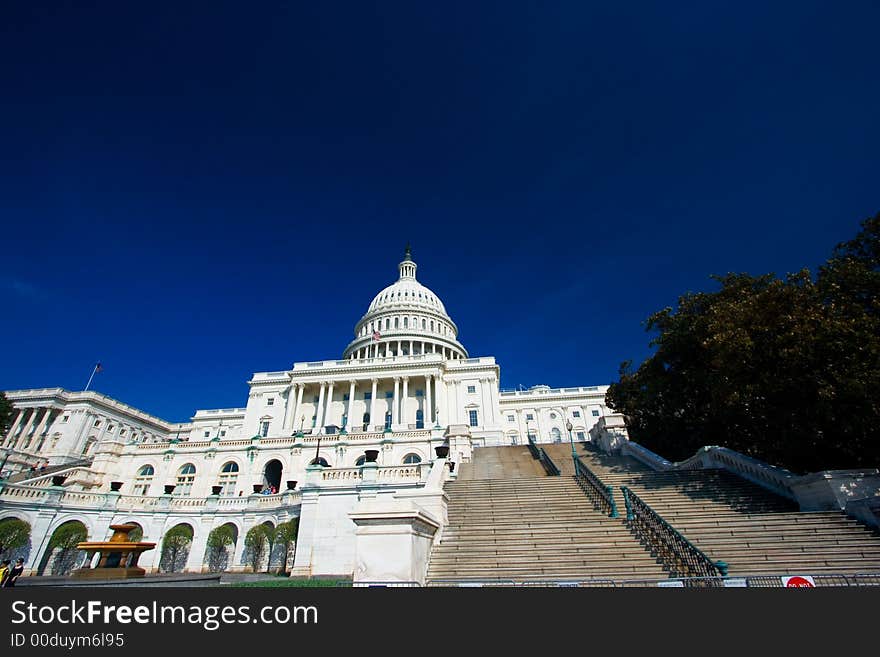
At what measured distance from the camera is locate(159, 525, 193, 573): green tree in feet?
81.9

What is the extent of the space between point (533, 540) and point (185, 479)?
1382 inches

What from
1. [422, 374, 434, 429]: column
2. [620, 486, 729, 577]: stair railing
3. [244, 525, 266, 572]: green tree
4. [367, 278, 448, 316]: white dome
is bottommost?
[620, 486, 729, 577]: stair railing

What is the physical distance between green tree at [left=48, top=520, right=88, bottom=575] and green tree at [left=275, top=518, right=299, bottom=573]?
466 inches

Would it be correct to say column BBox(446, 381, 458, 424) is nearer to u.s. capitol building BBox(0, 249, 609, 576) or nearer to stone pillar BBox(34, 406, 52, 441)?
u.s. capitol building BBox(0, 249, 609, 576)

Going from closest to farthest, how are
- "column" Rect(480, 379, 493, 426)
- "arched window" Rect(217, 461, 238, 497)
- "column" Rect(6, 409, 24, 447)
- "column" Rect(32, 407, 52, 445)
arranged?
"arched window" Rect(217, 461, 238, 497) < "column" Rect(480, 379, 493, 426) < "column" Rect(32, 407, 52, 445) < "column" Rect(6, 409, 24, 447)

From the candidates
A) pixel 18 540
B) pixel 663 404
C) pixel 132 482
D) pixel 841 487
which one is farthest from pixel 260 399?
pixel 841 487

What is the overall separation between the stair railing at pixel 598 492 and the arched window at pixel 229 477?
98.8 ft

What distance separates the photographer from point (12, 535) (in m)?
22.2

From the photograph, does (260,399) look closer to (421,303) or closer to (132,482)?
(132,482)

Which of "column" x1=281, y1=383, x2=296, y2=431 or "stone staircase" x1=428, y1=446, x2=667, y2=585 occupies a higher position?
"column" x1=281, y1=383, x2=296, y2=431

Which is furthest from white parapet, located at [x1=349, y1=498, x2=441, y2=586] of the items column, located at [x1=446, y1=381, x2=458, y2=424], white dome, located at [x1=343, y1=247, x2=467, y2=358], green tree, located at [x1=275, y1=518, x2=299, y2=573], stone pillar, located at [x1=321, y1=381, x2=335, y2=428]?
white dome, located at [x1=343, y1=247, x2=467, y2=358]

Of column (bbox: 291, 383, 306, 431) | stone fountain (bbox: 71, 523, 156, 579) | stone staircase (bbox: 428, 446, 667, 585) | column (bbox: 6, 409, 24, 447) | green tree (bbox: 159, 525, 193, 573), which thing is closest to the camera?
stone staircase (bbox: 428, 446, 667, 585)

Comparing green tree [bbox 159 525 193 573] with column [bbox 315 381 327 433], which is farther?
column [bbox 315 381 327 433]

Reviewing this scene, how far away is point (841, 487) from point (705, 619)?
13.4 metres
